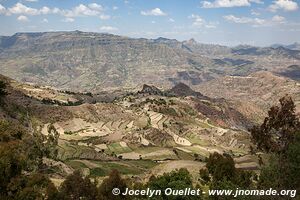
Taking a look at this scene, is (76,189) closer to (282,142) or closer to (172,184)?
(172,184)

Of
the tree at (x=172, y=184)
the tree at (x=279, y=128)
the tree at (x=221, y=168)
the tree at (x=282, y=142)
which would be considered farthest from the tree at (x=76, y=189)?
the tree at (x=279, y=128)

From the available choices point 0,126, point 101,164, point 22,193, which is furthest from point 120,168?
point 22,193

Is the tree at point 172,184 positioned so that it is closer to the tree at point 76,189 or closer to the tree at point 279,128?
the tree at point 76,189

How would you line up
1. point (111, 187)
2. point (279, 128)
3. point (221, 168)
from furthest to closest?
point (221, 168) < point (111, 187) < point (279, 128)

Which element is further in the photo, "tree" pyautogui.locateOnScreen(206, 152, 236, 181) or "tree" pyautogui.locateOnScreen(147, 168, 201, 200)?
"tree" pyautogui.locateOnScreen(206, 152, 236, 181)

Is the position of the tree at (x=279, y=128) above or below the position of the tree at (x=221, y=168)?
above

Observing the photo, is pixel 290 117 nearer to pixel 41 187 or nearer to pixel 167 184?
pixel 167 184

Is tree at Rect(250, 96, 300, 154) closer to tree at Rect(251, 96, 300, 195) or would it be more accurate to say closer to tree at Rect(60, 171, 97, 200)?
tree at Rect(251, 96, 300, 195)

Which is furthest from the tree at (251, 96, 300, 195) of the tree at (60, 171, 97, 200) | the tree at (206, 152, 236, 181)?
the tree at (60, 171, 97, 200)

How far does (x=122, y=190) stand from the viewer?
7450cm

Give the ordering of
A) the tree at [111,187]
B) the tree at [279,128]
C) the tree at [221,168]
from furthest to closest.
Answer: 1. the tree at [221,168]
2. the tree at [111,187]
3. the tree at [279,128]

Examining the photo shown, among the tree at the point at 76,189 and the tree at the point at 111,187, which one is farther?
the tree at the point at 111,187

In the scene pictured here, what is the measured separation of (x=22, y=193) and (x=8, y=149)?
7922mm

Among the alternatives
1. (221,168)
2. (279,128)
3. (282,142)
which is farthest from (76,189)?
(279,128)
